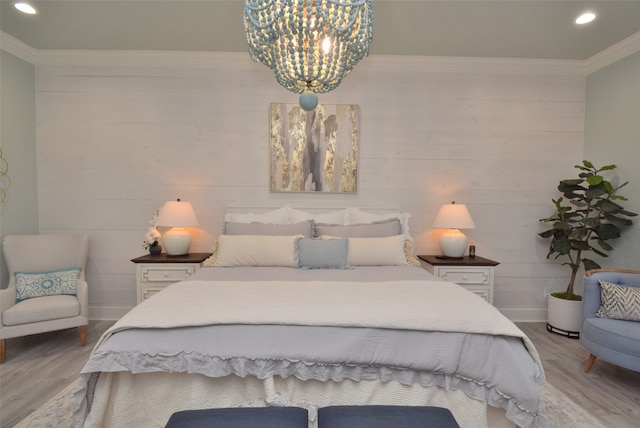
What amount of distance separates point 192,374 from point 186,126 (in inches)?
106

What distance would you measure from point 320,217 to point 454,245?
1.39m

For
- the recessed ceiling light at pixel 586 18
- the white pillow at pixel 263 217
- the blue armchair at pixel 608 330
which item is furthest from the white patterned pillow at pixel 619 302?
the white pillow at pixel 263 217

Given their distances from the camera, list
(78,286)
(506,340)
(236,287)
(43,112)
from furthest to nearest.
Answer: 1. (43,112)
2. (78,286)
3. (236,287)
4. (506,340)

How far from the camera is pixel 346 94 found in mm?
3551

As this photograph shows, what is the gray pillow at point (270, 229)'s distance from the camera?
3102mm

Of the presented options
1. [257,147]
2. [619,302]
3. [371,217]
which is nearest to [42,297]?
[257,147]

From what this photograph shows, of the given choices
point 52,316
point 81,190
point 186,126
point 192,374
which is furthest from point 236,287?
point 81,190

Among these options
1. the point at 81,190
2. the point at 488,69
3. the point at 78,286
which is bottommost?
the point at 78,286

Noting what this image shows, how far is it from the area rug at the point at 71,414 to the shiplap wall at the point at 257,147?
1.58 meters

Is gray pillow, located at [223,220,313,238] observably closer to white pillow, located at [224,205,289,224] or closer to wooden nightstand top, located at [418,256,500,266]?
white pillow, located at [224,205,289,224]

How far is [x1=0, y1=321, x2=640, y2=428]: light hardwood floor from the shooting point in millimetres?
2039

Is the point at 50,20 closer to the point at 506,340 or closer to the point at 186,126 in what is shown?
the point at 186,126

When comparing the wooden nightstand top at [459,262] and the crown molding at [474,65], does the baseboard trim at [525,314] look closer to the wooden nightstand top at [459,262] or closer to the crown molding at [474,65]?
the wooden nightstand top at [459,262]

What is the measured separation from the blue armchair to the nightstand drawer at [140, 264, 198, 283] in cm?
333
